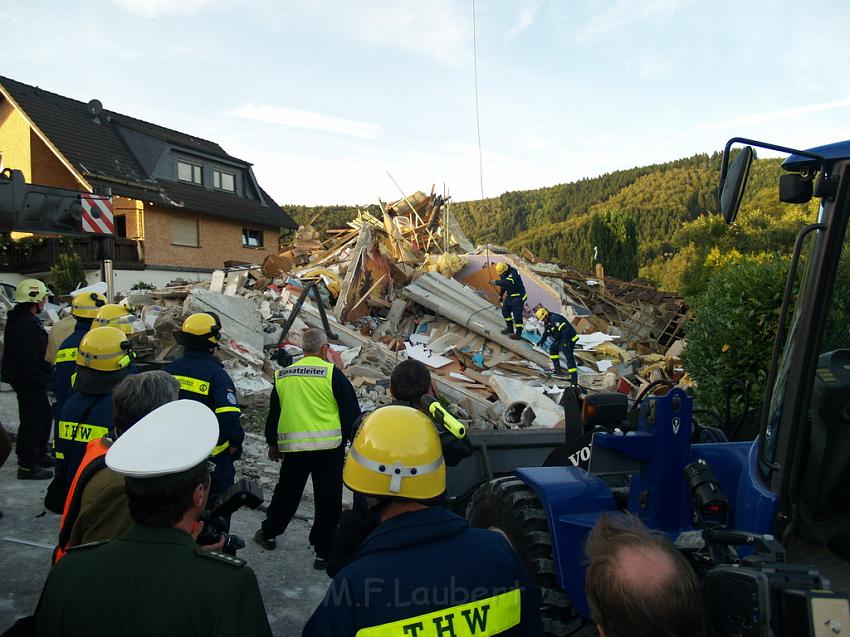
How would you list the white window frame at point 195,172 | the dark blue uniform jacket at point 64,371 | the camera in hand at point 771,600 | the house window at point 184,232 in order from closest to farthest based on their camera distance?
the camera in hand at point 771,600 < the dark blue uniform jacket at point 64,371 < the house window at point 184,232 < the white window frame at point 195,172

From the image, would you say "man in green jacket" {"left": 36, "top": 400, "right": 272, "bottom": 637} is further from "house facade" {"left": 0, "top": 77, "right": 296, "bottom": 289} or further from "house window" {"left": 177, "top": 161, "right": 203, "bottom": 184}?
"house window" {"left": 177, "top": 161, "right": 203, "bottom": 184}

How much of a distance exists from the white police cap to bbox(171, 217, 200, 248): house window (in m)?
23.6

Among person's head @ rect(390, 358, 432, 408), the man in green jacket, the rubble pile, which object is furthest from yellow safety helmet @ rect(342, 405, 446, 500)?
the rubble pile

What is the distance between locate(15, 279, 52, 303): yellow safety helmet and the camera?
591cm

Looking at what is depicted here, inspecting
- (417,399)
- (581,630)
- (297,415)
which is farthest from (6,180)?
(581,630)

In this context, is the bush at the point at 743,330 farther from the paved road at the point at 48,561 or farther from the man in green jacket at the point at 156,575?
the man in green jacket at the point at 156,575

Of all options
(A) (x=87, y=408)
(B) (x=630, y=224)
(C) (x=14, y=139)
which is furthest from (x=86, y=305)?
(B) (x=630, y=224)

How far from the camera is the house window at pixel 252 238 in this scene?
90.3ft

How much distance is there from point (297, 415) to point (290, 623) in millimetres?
1429

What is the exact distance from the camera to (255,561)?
4.76 metres

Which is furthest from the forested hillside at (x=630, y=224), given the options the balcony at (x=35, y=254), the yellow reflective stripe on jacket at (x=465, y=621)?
the yellow reflective stripe on jacket at (x=465, y=621)

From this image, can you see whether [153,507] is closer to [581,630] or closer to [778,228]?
[581,630]

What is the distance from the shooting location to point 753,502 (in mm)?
2441

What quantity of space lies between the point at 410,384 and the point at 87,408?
6.21 ft
